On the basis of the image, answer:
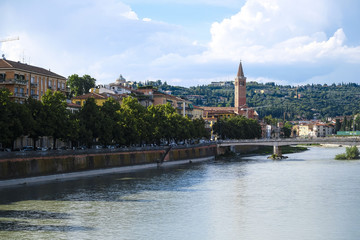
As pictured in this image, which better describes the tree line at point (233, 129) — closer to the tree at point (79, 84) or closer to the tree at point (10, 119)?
the tree at point (79, 84)

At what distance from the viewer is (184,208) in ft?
142

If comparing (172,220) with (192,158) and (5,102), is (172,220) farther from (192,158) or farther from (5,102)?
(192,158)

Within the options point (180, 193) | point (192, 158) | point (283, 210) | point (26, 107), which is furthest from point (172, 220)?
point (192, 158)

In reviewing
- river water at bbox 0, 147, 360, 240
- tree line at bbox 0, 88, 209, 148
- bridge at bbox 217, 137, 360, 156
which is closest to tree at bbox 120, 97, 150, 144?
tree line at bbox 0, 88, 209, 148

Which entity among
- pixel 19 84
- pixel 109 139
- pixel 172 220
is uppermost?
pixel 19 84

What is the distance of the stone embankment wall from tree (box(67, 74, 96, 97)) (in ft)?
107

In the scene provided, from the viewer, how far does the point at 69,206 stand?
43.6 meters

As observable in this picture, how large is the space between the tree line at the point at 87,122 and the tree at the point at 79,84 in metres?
23.4

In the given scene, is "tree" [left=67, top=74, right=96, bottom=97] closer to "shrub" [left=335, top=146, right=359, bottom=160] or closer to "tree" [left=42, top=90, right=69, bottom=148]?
"tree" [left=42, top=90, right=69, bottom=148]

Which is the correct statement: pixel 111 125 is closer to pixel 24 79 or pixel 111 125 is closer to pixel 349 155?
pixel 24 79

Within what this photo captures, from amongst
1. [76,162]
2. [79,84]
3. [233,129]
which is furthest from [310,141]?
[79,84]

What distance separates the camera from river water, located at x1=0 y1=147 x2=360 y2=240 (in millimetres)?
34938

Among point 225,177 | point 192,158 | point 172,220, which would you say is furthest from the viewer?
point 192,158

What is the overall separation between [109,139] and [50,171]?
16.5 m
